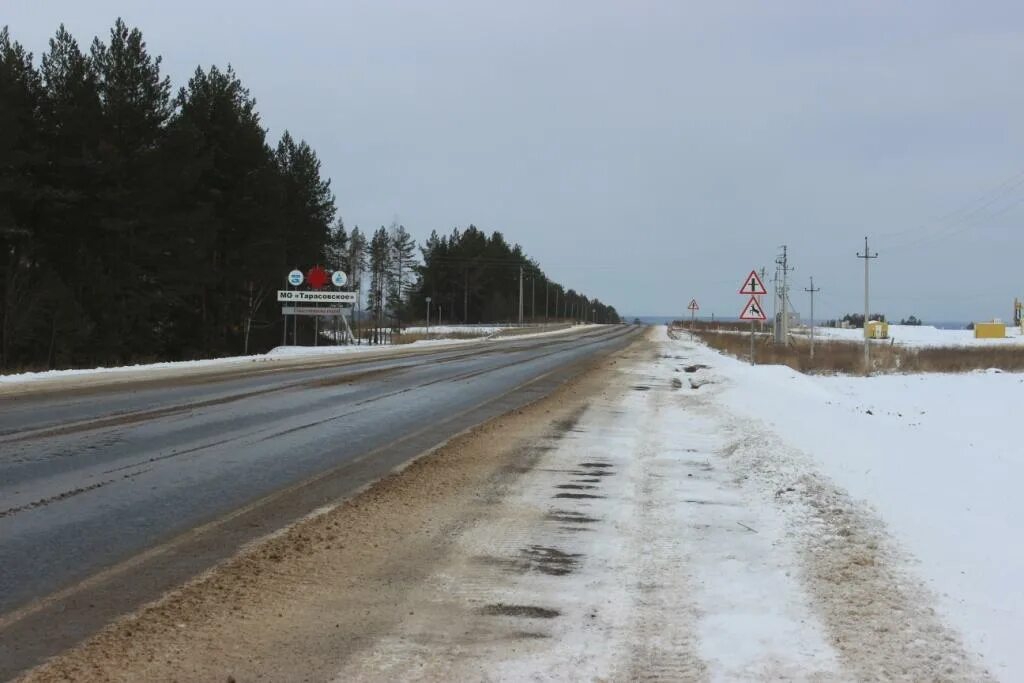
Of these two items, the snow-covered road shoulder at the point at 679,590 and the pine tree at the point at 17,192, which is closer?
the snow-covered road shoulder at the point at 679,590

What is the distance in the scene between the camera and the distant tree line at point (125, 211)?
2981cm

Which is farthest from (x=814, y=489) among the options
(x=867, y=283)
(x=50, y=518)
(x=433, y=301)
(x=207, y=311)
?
(x=433, y=301)

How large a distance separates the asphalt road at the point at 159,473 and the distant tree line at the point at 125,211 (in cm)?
1672

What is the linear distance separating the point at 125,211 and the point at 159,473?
90.7ft

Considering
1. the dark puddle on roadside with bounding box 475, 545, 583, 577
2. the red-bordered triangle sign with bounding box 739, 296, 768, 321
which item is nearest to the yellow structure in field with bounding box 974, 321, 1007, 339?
the red-bordered triangle sign with bounding box 739, 296, 768, 321

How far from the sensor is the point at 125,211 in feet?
104

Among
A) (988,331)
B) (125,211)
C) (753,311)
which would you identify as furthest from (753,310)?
(988,331)

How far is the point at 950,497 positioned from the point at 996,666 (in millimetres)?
3856

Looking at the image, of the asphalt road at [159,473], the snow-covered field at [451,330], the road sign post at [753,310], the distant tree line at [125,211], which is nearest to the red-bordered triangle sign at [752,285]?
the road sign post at [753,310]

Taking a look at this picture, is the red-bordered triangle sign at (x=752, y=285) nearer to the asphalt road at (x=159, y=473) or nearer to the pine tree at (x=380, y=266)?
the asphalt road at (x=159, y=473)

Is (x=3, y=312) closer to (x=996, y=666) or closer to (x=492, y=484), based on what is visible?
(x=492, y=484)

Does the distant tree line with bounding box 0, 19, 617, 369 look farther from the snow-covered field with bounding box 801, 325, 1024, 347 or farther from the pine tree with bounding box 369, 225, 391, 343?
the pine tree with bounding box 369, 225, 391, 343

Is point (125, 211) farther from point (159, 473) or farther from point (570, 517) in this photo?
point (570, 517)

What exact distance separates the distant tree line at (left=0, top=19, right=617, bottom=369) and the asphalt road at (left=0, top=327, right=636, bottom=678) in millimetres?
16722
